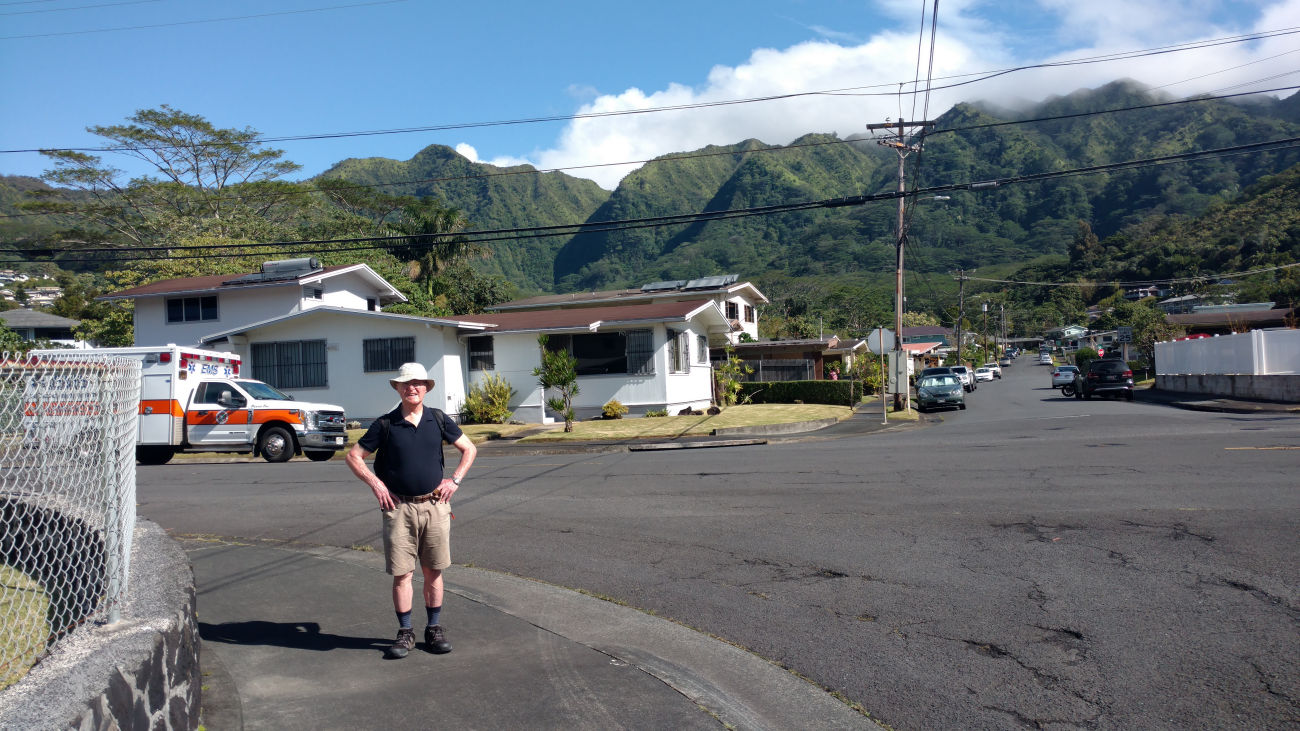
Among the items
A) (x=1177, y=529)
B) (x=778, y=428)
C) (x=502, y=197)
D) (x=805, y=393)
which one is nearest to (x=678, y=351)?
(x=778, y=428)

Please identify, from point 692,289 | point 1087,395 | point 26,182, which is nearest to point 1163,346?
point 1087,395

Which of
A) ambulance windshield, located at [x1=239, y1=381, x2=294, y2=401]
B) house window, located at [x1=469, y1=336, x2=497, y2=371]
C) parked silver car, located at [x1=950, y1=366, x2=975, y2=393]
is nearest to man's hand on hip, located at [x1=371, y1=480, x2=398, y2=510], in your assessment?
ambulance windshield, located at [x1=239, y1=381, x2=294, y2=401]

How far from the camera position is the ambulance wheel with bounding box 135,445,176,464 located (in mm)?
20734

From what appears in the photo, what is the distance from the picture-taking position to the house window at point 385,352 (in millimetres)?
27938

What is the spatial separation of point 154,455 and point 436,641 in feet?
60.1

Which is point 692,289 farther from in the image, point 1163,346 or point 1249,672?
point 1249,672

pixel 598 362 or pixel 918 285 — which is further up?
pixel 918 285

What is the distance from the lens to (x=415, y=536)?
583 cm

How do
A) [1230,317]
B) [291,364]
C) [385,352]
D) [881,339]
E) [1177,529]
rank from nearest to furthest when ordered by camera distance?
[1177,529] → [385,352] → [291,364] → [881,339] → [1230,317]

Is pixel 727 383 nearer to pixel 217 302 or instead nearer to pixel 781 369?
pixel 781 369

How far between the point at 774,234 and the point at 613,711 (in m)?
158

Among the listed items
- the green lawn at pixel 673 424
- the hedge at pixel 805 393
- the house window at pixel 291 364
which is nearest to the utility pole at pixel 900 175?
the green lawn at pixel 673 424

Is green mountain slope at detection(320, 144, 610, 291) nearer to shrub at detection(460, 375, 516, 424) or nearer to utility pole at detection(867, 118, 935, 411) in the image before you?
utility pole at detection(867, 118, 935, 411)

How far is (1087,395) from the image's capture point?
3847 cm
